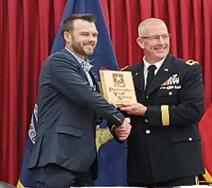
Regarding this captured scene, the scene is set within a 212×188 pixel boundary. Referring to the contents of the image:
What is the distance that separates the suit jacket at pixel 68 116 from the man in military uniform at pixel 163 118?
261 millimetres

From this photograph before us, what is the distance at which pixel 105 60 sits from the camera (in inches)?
119

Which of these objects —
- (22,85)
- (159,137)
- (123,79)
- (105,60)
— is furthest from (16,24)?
(159,137)

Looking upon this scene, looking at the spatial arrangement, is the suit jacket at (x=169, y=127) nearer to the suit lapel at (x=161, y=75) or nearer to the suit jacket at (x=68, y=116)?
the suit lapel at (x=161, y=75)

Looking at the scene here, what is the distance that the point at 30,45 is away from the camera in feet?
10.2

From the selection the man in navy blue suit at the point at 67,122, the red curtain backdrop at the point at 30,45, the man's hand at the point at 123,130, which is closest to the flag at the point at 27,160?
the red curtain backdrop at the point at 30,45

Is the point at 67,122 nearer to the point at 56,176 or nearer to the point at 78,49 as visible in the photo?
the point at 56,176

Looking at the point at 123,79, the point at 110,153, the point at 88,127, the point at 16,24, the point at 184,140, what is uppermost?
the point at 16,24

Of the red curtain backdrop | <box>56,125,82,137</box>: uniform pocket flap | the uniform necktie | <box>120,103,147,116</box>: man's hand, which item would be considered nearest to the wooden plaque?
<box>120,103,147,116</box>: man's hand

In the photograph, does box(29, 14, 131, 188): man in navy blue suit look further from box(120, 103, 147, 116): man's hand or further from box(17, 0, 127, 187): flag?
box(17, 0, 127, 187): flag

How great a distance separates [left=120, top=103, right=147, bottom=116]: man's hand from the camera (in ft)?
7.91

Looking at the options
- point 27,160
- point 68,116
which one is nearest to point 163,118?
point 68,116

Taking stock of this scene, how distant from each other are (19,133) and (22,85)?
1.06 feet

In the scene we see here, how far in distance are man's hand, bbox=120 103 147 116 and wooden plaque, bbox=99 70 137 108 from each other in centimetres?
2

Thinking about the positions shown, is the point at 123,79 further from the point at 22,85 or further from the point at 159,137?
the point at 22,85
